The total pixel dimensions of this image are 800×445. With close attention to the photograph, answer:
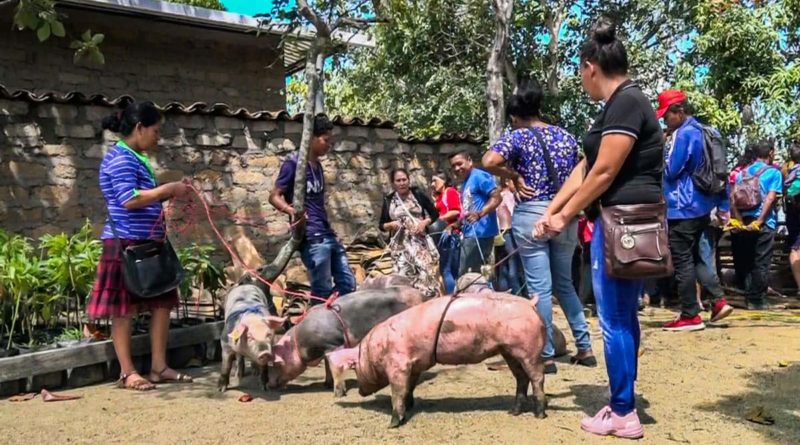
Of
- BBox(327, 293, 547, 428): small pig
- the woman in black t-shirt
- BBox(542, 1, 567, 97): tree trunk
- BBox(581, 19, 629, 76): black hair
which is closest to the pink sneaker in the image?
the woman in black t-shirt

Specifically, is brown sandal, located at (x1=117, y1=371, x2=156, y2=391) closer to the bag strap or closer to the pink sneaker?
the pink sneaker

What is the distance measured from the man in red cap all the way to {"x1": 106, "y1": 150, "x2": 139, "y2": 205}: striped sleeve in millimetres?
4035

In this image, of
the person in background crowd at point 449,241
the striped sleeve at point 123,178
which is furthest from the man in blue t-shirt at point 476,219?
the striped sleeve at point 123,178

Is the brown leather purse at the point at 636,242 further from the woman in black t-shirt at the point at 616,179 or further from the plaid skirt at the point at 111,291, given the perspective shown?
the plaid skirt at the point at 111,291

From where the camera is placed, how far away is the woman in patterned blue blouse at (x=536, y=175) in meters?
4.36

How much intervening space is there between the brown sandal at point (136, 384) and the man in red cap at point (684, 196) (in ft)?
13.4

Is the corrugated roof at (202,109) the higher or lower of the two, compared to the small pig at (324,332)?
higher

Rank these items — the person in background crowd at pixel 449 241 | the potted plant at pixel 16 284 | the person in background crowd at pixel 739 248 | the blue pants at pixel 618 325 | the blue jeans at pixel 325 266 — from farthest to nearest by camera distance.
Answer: the person in background crowd at pixel 739 248 → the person in background crowd at pixel 449 241 → the blue jeans at pixel 325 266 → the potted plant at pixel 16 284 → the blue pants at pixel 618 325

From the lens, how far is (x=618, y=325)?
10.7 feet

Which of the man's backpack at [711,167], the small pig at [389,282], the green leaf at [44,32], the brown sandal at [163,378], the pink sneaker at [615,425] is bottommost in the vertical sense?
the brown sandal at [163,378]

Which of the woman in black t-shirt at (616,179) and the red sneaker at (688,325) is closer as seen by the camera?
the woman in black t-shirt at (616,179)

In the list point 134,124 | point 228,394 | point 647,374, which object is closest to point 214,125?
point 134,124

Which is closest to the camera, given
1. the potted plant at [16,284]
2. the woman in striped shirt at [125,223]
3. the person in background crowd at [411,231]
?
the woman in striped shirt at [125,223]

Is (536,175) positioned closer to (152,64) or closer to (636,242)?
(636,242)
